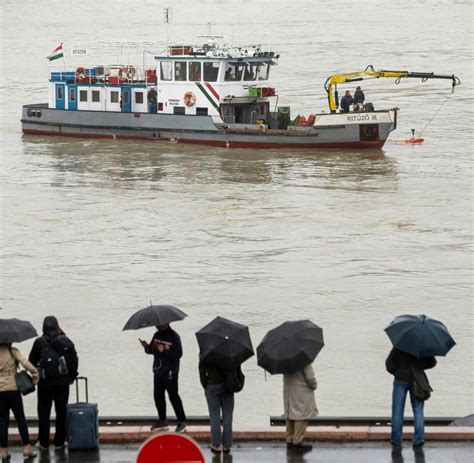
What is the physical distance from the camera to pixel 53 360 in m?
10.6

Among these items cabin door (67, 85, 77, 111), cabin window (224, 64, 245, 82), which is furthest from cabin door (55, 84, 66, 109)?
cabin window (224, 64, 245, 82)

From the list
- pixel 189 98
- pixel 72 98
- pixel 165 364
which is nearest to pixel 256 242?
pixel 165 364

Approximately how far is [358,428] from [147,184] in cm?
2685

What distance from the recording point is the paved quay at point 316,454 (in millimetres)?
10539

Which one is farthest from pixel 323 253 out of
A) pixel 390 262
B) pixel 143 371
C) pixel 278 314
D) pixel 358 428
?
pixel 358 428

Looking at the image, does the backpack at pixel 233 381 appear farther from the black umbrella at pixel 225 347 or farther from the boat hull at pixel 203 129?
the boat hull at pixel 203 129

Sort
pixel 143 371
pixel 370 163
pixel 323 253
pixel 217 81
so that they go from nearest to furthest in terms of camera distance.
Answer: pixel 143 371
pixel 323 253
pixel 370 163
pixel 217 81

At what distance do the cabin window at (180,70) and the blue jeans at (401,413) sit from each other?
116 feet

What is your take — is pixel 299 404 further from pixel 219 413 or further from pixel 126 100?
pixel 126 100

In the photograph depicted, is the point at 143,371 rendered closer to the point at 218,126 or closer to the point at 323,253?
the point at 323,253

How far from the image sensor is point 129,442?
1104 centimetres

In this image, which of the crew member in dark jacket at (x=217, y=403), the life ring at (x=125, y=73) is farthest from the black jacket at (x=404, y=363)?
the life ring at (x=125, y=73)

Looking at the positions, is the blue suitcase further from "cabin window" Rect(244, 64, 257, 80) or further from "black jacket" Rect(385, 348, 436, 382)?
"cabin window" Rect(244, 64, 257, 80)

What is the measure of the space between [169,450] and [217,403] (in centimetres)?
402
